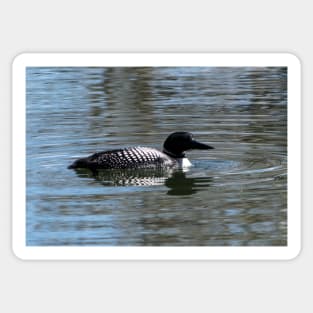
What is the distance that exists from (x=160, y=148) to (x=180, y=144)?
1.25 feet

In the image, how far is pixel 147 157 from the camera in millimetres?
17562

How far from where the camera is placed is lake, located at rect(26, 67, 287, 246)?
15.5m

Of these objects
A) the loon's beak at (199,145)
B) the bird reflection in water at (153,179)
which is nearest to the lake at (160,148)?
the bird reflection in water at (153,179)

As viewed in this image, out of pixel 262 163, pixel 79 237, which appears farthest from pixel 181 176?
pixel 79 237

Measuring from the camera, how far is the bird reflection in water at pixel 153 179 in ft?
55.2

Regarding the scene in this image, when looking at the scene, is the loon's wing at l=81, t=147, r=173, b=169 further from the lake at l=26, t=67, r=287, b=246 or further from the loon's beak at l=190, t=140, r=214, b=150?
the loon's beak at l=190, t=140, r=214, b=150

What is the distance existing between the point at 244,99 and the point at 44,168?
243 centimetres

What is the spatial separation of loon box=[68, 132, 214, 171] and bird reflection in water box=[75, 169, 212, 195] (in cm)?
6

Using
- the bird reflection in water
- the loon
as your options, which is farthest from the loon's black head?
the bird reflection in water

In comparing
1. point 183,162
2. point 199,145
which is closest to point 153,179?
point 183,162

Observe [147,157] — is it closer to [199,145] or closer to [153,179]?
[153,179]

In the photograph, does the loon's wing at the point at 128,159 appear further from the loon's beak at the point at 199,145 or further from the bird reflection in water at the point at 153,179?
the loon's beak at the point at 199,145

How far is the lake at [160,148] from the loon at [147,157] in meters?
0.10
